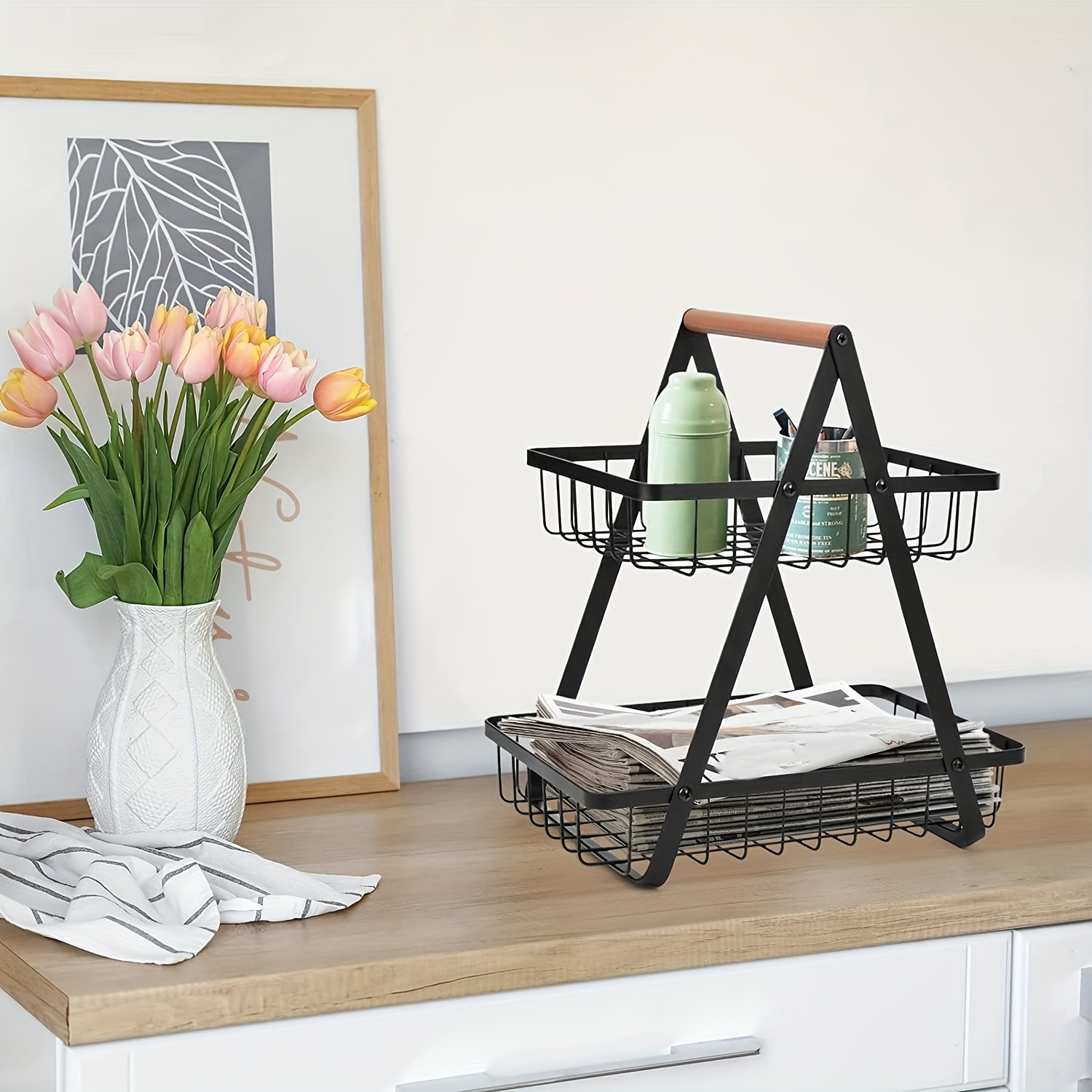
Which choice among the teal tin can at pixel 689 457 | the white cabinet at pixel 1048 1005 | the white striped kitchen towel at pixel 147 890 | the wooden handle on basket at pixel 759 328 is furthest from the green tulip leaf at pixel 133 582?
the white cabinet at pixel 1048 1005

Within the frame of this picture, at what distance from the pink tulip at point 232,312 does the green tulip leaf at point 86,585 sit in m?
0.25

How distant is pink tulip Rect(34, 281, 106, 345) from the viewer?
4.35ft

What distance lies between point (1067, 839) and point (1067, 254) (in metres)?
0.81

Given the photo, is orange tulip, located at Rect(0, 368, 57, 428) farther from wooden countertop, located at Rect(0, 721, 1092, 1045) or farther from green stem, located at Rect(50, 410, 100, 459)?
wooden countertop, located at Rect(0, 721, 1092, 1045)

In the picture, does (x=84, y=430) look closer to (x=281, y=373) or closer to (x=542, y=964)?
(x=281, y=373)

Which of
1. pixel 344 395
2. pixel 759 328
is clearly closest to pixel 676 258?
pixel 759 328

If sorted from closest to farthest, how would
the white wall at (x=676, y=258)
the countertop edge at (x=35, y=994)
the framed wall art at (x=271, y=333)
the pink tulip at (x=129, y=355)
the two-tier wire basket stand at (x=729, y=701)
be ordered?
the countertop edge at (x=35, y=994), the two-tier wire basket stand at (x=729, y=701), the pink tulip at (x=129, y=355), the framed wall art at (x=271, y=333), the white wall at (x=676, y=258)

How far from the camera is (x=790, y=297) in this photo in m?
1.70

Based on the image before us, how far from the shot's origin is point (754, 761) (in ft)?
4.16

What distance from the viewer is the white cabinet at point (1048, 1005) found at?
123cm

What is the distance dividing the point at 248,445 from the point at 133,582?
0.17m

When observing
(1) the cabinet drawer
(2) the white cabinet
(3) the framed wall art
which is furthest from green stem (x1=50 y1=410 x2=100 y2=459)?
(2) the white cabinet

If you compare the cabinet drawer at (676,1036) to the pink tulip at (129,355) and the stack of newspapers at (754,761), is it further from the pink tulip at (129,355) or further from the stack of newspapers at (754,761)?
the pink tulip at (129,355)

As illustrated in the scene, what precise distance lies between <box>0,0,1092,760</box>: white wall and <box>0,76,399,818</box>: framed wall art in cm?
3
